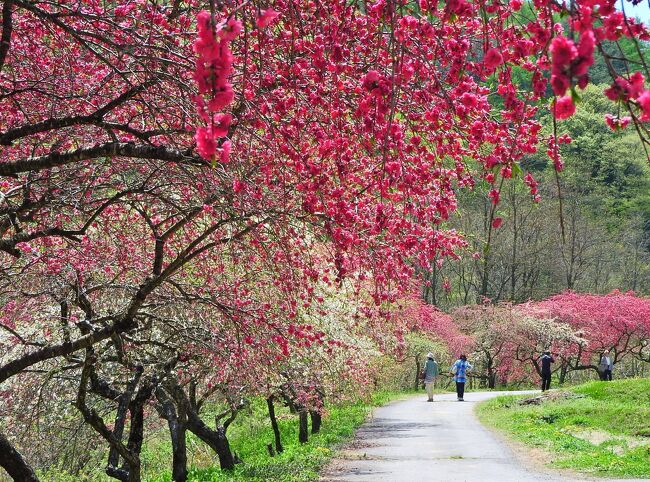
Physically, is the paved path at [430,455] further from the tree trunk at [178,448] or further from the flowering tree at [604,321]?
the flowering tree at [604,321]

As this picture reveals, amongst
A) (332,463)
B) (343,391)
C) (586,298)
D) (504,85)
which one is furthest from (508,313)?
(504,85)

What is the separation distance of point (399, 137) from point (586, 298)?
3231 centimetres

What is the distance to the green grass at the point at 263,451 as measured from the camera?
12992mm

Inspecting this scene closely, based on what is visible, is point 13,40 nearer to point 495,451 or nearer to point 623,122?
point 623,122

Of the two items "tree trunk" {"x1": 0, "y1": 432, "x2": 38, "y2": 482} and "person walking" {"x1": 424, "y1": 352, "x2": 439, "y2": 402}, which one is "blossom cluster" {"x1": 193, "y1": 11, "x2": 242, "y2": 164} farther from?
"person walking" {"x1": 424, "y1": 352, "x2": 439, "y2": 402}

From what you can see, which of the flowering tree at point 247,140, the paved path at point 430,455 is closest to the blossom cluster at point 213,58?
the flowering tree at point 247,140

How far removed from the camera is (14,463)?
26.0 ft

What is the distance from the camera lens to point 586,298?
1420 inches

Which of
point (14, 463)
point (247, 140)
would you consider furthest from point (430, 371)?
point (247, 140)

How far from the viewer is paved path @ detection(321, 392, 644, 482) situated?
11.5m

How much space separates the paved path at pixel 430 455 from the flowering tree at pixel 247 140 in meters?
3.67

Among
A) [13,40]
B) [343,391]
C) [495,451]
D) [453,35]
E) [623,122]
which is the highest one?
[13,40]

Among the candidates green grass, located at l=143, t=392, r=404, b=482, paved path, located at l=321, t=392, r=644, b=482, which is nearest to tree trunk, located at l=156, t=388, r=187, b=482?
green grass, located at l=143, t=392, r=404, b=482

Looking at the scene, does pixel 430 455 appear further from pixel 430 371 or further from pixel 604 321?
pixel 604 321
